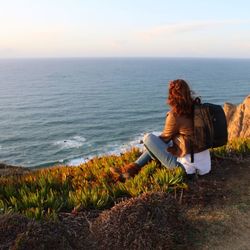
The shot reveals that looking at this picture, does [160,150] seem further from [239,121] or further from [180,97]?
[239,121]

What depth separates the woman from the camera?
24.1 ft

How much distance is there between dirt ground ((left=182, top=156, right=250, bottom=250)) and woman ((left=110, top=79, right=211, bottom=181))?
399 mm

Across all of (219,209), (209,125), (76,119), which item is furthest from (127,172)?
(76,119)

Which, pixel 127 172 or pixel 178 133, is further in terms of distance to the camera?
pixel 127 172

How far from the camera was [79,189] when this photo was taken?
7.75 meters

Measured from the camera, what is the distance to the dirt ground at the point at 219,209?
5.92m

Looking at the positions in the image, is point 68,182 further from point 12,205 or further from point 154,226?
point 154,226

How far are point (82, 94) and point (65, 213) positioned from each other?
349 feet

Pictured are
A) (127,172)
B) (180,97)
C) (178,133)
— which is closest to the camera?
(180,97)

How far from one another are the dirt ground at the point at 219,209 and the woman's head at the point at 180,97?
142cm

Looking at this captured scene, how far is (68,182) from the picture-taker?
8.59m

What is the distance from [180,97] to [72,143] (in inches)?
2050

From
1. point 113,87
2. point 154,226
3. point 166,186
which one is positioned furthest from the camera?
point 113,87

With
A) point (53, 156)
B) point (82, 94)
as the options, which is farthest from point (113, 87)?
point (53, 156)
